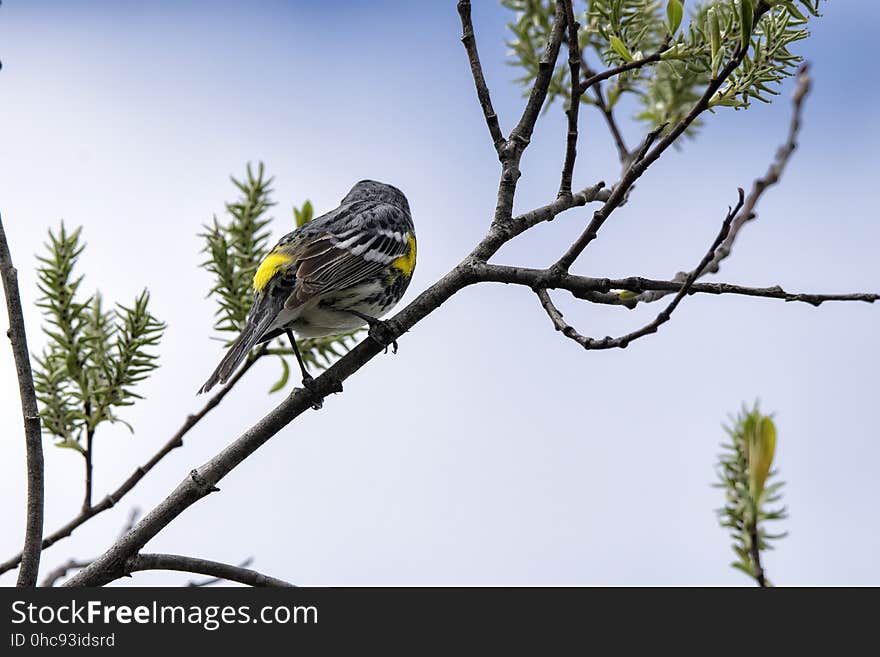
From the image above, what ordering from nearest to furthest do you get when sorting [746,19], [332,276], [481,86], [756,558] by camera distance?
[756,558]
[746,19]
[481,86]
[332,276]

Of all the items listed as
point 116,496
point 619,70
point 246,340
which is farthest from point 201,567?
point 619,70

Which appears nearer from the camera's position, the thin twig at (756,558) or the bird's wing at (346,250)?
the thin twig at (756,558)

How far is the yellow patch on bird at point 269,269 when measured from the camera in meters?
4.00

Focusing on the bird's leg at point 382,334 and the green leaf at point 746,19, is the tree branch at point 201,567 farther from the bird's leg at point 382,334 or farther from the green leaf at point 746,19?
the green leaf at point 746,19

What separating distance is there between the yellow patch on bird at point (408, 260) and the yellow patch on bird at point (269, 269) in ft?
1.54

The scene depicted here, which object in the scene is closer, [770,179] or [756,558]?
[756,558]

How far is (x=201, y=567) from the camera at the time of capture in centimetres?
230

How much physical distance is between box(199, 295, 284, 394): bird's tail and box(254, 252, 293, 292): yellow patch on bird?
0.46m

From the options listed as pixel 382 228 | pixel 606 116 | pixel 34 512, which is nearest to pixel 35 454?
pixel 34 512

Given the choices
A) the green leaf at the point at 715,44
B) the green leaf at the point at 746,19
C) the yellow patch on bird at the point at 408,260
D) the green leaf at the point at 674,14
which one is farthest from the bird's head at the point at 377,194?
the green leaf at the point at 746,19

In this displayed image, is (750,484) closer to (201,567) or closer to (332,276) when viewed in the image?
(201,567)

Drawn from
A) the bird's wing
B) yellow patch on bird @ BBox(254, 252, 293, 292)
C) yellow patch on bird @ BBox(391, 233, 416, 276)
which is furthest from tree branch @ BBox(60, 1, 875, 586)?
yellow patch on bird @ BBox(391, 233, 416, 276)

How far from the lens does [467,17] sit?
2545mm

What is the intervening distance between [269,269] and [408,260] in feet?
2.09
